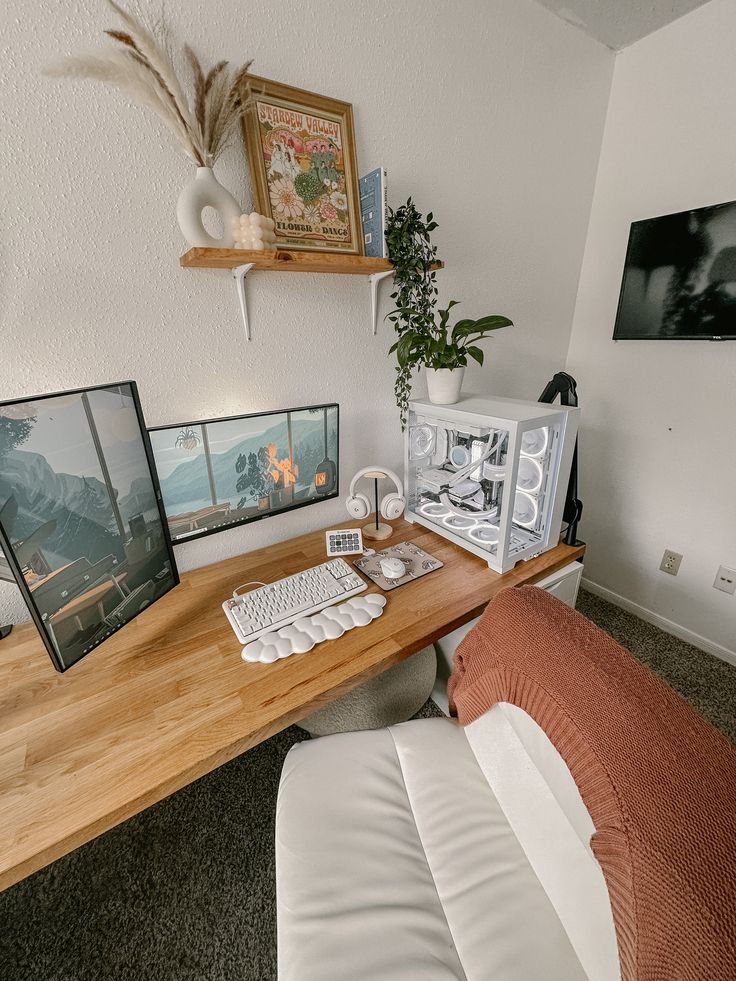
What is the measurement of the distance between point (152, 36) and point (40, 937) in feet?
7.07

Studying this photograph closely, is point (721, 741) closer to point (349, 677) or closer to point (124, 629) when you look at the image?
point (349, 677)

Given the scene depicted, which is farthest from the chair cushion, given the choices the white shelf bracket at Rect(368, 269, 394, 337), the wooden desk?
the white shelf bracket at Rect(368, 269, 394, 337)

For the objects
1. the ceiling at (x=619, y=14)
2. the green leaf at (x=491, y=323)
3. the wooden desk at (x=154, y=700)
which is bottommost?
the wooden desk at (x=154, y=700)

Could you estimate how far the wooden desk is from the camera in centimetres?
67

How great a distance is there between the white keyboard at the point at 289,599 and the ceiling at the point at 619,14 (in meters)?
2.11

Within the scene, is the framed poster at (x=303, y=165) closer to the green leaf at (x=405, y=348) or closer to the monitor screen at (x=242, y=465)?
the green leaf at (x=405, y=348)

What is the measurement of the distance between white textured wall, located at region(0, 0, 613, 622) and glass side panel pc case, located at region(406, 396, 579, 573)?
0.22 m

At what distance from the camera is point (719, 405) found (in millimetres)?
1616

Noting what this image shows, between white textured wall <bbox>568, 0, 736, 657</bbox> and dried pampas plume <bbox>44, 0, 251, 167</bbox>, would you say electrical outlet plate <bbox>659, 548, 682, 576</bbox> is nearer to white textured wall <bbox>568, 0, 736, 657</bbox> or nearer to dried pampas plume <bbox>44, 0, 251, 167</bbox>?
white textured wall <bbox>568, 0, 736, 657</bbox>

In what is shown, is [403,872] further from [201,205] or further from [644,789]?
[201,205]

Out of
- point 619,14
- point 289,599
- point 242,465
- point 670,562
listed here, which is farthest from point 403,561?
point 619,14

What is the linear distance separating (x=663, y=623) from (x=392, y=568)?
5.23 ft

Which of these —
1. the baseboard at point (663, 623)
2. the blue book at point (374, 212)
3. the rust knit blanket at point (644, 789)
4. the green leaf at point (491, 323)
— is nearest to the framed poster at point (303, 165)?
the blue book at point (374, 212)

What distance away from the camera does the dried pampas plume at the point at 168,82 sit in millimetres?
801
